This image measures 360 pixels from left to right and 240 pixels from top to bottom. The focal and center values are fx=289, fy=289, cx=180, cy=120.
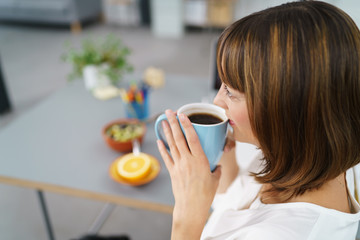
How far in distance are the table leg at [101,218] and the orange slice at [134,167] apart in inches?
34.8

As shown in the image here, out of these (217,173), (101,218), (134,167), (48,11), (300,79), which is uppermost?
(300,79)

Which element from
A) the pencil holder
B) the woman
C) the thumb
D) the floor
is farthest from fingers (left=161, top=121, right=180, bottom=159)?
the floor

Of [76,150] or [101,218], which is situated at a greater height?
[76,150]

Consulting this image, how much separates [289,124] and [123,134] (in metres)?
0.74

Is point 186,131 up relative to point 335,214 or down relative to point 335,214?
up

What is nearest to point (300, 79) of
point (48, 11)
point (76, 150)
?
point (76, 150)

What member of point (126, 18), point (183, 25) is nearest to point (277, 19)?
point (183, 25)

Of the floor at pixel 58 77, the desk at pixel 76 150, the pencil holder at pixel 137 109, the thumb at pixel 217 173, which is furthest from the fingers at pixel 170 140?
the floor at pixel 58 77

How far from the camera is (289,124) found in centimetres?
53

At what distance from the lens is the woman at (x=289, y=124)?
Answer: 48cm

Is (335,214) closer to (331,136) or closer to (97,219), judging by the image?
(331,136)

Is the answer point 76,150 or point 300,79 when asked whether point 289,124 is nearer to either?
point 300,79

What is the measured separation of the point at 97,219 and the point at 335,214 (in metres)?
1.50

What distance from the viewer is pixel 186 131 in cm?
63
